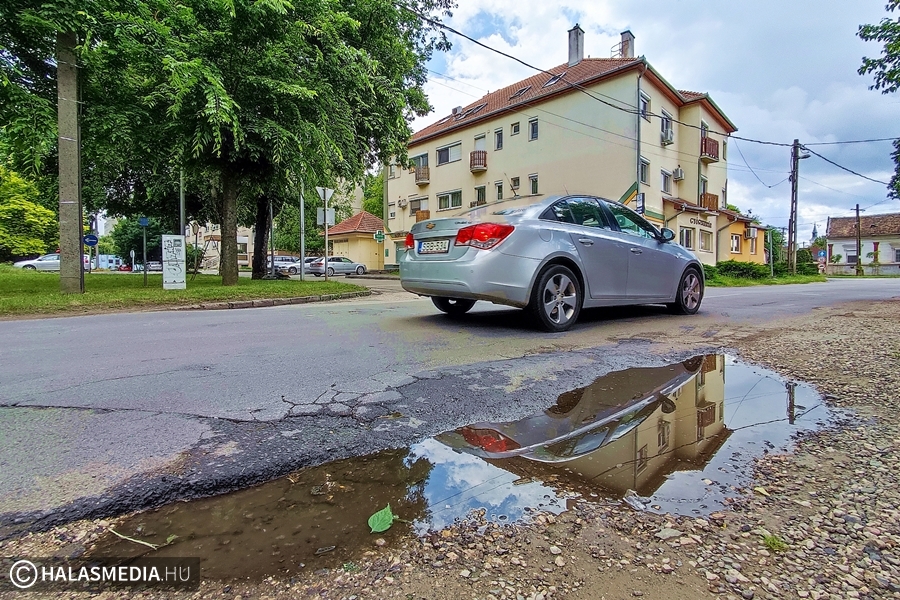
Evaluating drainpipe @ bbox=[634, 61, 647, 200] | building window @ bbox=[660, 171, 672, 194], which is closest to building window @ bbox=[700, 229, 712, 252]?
building window @ bbox=[660, 171, 672, 194]

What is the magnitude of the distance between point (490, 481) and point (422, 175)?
113ft

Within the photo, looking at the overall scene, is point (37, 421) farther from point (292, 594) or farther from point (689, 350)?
point (689, 350)

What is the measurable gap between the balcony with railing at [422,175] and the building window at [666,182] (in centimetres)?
1616

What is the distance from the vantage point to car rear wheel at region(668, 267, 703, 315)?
725 cm

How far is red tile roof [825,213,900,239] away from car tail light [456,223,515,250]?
74864 millimetres

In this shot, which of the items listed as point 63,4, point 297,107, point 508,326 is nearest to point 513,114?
point 297,107

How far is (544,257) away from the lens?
5.24 metres

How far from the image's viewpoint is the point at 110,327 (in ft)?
20.7

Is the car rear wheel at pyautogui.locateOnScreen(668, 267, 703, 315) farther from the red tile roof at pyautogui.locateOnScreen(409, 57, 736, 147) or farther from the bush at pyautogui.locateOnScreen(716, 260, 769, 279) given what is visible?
the bush at pyautogui.locateOnScreen(716, 260, 769, 279)

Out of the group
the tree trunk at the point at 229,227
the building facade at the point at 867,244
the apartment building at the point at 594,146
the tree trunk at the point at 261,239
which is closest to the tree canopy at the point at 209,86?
the tree trunk at the point at 229,227

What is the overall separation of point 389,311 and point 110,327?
3.88 meters

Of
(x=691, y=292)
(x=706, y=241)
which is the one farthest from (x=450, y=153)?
(x=691, y=292)

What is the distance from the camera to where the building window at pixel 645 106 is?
2365cm

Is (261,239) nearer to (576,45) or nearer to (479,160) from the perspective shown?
(479,160)
